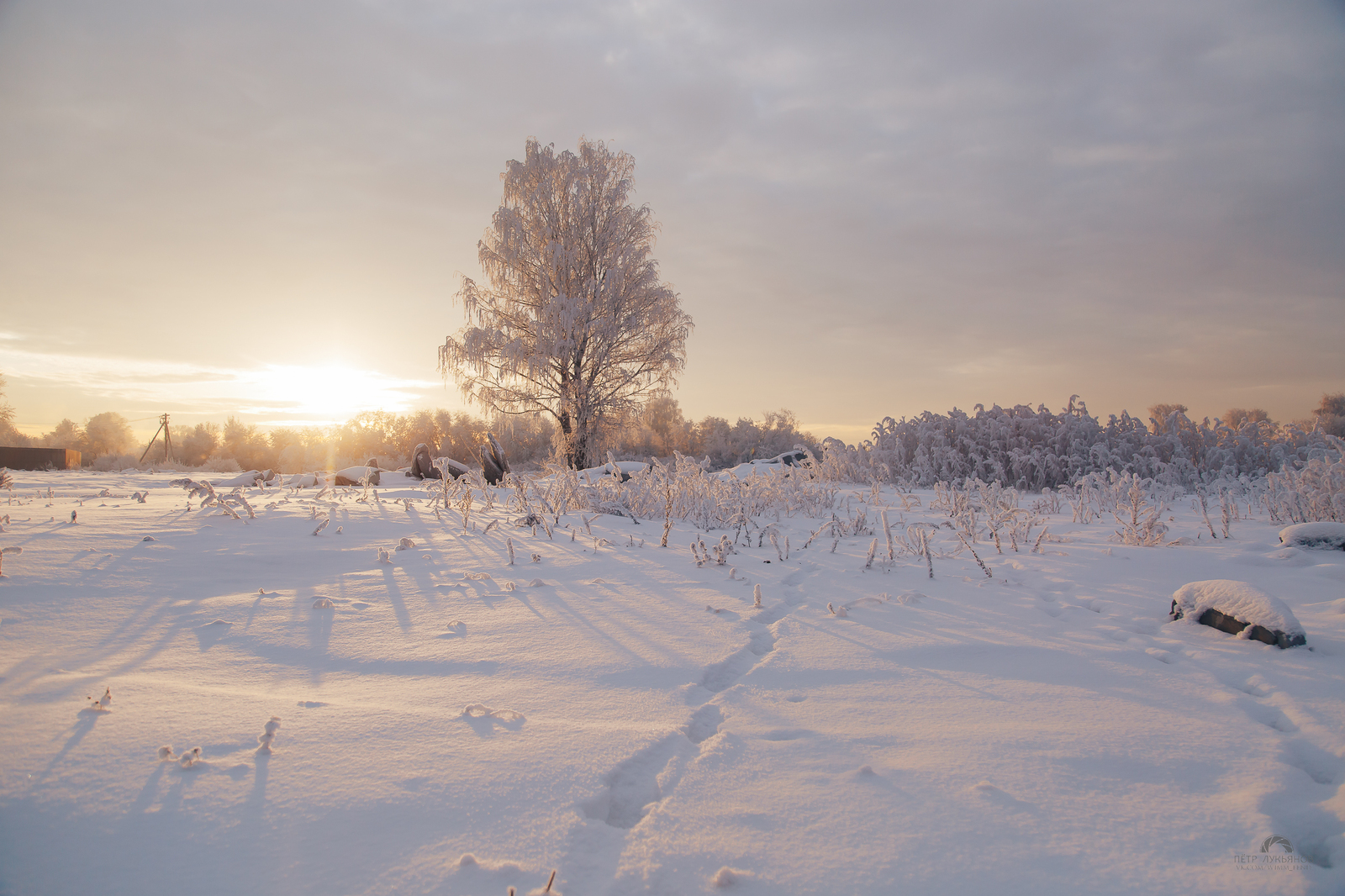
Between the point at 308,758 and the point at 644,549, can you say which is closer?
the point at 308,758

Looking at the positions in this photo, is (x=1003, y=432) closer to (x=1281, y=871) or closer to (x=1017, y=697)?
(x=1017, y=697)

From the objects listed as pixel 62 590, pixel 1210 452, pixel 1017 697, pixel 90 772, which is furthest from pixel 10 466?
pixel 1210 452

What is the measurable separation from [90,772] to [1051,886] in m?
1.52

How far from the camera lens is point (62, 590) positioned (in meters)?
2.04

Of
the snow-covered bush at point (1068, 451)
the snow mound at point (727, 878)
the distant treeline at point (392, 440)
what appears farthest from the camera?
the distant treeline at point (392, 440)

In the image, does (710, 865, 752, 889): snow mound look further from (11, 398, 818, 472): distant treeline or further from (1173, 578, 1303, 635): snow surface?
(11, 398, 818, 472): distant treeline

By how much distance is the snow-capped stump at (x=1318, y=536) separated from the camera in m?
2.86

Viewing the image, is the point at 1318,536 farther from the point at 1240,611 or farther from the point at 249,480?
the point at 249,480

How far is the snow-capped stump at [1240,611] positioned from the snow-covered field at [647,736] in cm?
5

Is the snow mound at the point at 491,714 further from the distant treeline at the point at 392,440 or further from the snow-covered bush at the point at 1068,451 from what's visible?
the distant treeline at the point at 392,440

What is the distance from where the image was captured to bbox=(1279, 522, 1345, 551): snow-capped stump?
2860 mm

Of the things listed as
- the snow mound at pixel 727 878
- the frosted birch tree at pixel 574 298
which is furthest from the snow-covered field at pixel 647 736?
the frosted birch tree at pixel 574 298

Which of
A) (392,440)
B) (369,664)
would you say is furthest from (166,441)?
(369,664)

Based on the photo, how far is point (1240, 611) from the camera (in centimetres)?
194
